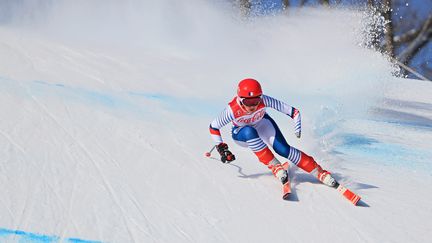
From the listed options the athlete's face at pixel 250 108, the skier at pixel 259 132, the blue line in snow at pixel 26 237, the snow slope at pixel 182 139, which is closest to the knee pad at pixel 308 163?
the skier at pixel 259 132

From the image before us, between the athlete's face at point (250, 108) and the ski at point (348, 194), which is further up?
the athlete's face at point (250, 108)

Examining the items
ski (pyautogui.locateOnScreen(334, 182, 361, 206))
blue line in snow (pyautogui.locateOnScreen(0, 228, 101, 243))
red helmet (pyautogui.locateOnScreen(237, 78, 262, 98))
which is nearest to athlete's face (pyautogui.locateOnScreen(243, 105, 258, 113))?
red helmet (pyautogui.locateOnScreen(237, 78, 262, 98))

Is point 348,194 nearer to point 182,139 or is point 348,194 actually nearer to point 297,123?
point 297,123

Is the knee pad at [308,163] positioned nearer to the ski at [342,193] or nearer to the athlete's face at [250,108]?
the ski at [342,193]

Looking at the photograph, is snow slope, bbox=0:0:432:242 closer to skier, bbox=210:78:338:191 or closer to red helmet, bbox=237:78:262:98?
skier, bbox=210:78:338:191

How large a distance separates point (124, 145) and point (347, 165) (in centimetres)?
215

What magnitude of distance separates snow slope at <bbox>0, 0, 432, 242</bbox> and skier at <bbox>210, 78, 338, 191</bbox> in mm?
150

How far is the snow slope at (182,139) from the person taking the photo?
3.58 m

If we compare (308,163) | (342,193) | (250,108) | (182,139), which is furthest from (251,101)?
(182,139)

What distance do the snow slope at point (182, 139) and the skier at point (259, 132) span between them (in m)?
0.15

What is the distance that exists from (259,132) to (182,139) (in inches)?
41.9

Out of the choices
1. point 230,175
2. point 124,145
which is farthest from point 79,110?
point 230,175

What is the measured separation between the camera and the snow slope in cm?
358

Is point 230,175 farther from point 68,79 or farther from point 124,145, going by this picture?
point 68,79
